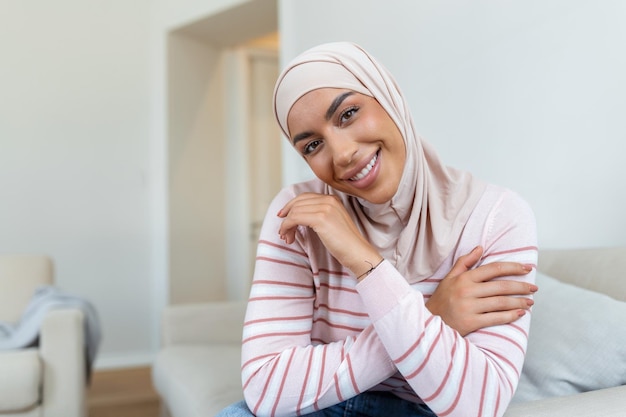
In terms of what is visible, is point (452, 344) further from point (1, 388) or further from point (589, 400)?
point (1, 388)

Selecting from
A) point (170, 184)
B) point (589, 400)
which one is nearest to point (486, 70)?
point (589, 400)

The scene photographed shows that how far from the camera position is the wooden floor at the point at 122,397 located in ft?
10.1

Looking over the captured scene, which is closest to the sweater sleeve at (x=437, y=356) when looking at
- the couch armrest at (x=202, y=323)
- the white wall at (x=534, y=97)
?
the white wall at (x=534, y=97)

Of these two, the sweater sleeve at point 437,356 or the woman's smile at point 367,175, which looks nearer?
the sweater sleeve at point 437,356

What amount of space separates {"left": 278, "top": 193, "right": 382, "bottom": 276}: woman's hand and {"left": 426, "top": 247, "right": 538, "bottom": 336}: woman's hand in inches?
5.0

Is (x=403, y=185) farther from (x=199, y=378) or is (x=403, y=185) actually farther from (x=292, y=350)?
(x=199, y=378)

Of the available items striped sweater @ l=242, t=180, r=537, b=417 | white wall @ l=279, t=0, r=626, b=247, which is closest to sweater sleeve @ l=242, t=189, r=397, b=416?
striped sweater @ l=242, t=180, r=537, b=417

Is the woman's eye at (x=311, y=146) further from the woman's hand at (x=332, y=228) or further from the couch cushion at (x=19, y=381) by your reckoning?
the couch cushion at (x=19, y=381)

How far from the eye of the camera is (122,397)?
320 cm

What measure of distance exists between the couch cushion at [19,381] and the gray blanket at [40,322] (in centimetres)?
15

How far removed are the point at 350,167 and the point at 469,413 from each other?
41cm

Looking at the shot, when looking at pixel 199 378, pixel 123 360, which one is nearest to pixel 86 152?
pixel 123 360

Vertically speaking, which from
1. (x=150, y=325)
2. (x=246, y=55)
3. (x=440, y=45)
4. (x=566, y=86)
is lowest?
(x=150, y=325)

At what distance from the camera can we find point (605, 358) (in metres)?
1.04
